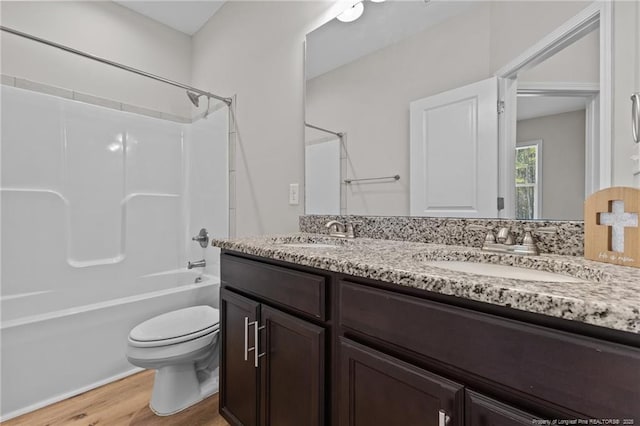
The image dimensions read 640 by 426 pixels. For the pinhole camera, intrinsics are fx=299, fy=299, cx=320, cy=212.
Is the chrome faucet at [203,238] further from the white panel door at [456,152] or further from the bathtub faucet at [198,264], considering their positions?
the white panel door at [456,152]

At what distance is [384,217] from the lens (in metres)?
1.37

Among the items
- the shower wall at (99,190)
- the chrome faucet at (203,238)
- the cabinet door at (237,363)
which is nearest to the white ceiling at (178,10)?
the shower wall at (99,190)

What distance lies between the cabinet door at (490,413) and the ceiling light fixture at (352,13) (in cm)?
162

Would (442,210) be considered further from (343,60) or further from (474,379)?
(343,60)

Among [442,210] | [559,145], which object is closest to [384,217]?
[442,210]

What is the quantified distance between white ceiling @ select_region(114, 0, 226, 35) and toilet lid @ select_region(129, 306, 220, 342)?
2.22 m

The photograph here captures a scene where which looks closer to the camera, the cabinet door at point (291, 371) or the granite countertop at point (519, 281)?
the granite countertop at point (519, 281)

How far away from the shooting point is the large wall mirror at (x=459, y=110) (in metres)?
0.90

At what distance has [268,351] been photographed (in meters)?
1.06

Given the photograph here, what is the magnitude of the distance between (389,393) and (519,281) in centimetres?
38

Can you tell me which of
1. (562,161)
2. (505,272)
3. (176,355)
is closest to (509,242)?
(505,272)

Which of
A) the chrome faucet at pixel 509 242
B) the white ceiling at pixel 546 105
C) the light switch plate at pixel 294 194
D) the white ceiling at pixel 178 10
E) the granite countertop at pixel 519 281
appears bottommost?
the granite countertop at pixel 519 281

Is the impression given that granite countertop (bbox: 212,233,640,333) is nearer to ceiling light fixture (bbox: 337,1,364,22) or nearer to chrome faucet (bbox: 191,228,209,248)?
ceiling light fixture (bbox: 337,1,364,22)

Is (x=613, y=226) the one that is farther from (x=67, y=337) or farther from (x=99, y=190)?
(x=99, y=190)
